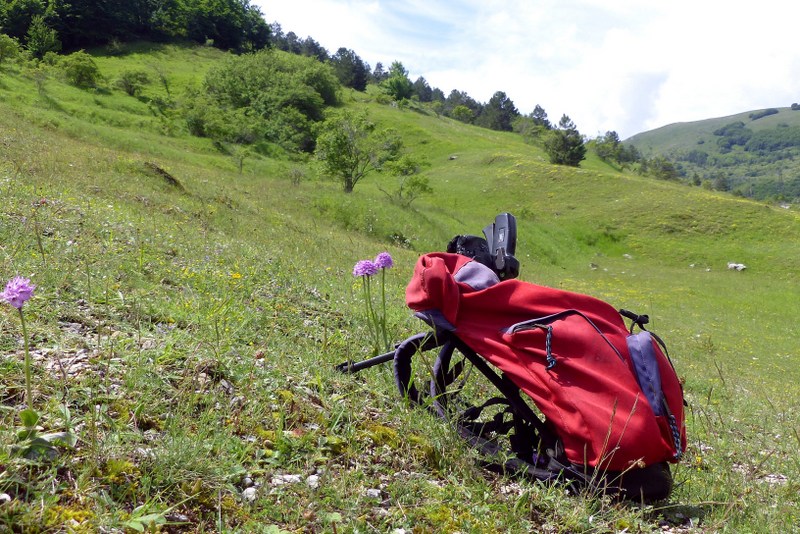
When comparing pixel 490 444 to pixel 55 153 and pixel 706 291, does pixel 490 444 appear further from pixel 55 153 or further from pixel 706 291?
pixel 706 291

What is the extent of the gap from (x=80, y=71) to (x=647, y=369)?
45760mm

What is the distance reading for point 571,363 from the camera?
266 cm

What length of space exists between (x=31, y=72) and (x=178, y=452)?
41527 mm

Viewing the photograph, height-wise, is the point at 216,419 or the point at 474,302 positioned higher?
the point at 474,302

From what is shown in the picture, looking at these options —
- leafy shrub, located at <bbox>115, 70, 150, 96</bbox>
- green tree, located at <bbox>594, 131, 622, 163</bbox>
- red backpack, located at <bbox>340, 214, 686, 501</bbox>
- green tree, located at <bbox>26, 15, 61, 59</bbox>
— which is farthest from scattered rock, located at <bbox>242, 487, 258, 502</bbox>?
green tree, located at <bbox>594, 131, 622, 163</bbox>

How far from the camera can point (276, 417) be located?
2.80 metres

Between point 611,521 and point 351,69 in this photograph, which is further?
point 351,69

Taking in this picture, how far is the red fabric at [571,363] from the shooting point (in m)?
2.54

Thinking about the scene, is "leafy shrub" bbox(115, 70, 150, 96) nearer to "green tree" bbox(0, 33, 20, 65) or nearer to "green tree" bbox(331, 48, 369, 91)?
"green tree" bbox(0, 33, 20, 65)

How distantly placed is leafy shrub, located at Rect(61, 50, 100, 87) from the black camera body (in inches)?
1736

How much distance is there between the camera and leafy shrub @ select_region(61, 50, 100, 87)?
38.3 m

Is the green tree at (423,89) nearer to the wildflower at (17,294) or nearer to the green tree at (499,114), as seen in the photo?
the green tree at (499,114)

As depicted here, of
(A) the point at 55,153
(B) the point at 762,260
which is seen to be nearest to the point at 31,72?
(A) the point at 55,153

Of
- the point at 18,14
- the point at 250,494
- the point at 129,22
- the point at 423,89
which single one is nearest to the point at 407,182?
the point at 250,494
